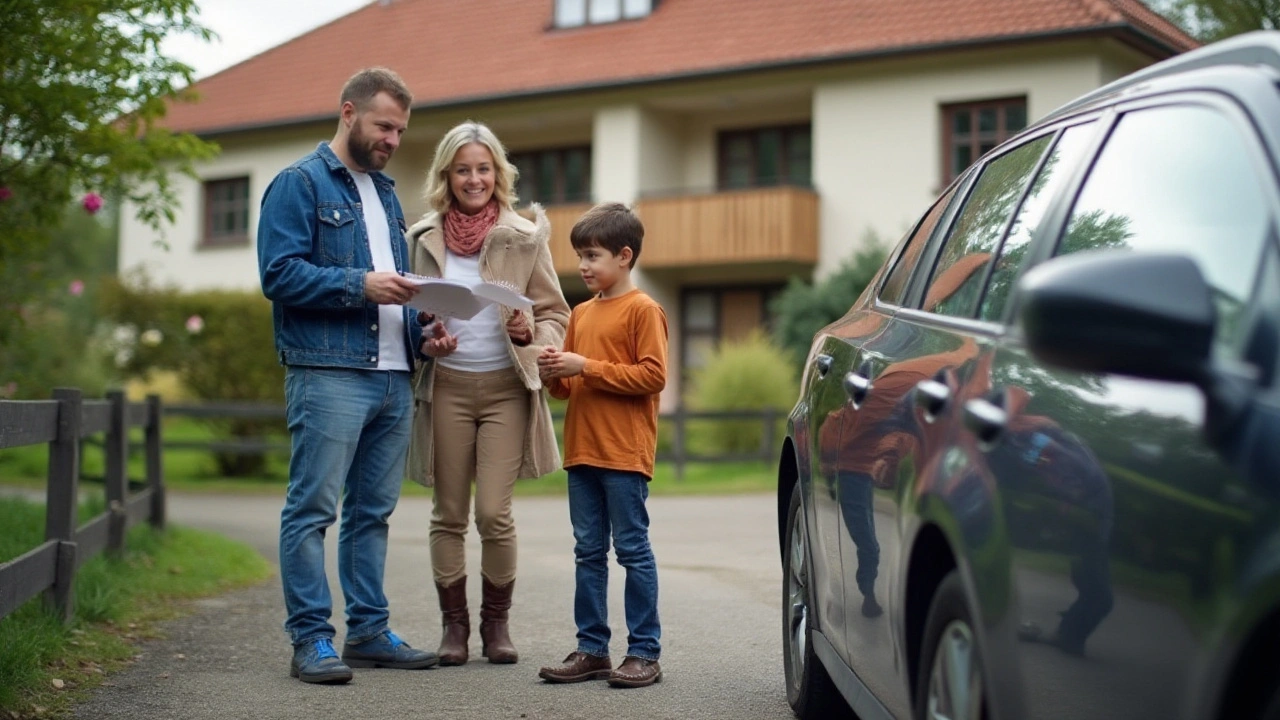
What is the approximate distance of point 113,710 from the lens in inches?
227

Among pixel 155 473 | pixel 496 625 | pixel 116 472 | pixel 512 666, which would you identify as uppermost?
pixel 116 472

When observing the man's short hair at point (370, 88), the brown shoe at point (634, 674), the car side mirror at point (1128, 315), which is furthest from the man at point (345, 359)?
the car side mirror at point (1128, 315)

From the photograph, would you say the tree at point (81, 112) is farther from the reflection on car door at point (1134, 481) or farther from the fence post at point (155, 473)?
the reflection on car door at point (1134, 481)

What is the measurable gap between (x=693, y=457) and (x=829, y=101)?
9047 millimetres

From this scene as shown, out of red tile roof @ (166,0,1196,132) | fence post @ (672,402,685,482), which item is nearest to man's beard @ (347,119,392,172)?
fence post @ (672,402,685,482)

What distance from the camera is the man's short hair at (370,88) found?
6453mm

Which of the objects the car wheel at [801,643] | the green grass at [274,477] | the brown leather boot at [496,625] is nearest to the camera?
the car wheel at [801,643]

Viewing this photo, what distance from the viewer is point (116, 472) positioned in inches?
389

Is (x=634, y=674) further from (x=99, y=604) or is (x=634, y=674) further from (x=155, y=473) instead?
(x=155, y=473)

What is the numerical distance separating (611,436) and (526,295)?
3.12 ft

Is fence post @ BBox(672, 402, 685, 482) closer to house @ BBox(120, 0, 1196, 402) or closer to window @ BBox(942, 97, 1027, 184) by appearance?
house @ BBox(120, 0, 1196, 402)

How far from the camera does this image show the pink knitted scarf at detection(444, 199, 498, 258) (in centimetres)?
679

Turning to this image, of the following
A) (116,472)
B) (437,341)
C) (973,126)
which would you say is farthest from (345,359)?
(973,126)

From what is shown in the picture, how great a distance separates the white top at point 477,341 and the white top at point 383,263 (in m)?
0.19
